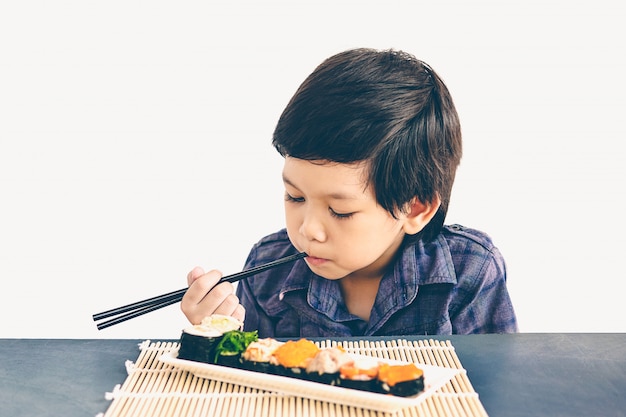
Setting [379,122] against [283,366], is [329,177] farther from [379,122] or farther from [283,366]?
[283,366]

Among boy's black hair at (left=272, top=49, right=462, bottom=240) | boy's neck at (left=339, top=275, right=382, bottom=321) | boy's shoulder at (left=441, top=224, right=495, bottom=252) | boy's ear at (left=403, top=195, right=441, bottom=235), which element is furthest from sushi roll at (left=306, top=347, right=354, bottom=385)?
boy's shoulder at (left=441, top=224, right=495, bottom=252)

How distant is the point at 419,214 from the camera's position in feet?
6.29

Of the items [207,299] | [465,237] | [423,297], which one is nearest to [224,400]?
[207,299]

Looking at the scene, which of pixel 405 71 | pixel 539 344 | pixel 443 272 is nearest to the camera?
pixel 539 344

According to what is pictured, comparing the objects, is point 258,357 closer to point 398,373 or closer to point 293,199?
point 398,373

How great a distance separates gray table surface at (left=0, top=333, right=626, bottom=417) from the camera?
1.22m

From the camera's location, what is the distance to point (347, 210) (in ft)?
5.60

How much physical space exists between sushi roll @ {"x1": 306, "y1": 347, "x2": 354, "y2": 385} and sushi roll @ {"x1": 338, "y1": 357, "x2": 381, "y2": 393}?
0.01 meters

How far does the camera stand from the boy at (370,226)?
1716 millimetres

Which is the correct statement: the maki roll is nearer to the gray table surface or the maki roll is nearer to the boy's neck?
the gray table surface

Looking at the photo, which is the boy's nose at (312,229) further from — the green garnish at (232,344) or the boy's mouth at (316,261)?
the green garnish at (232,344)

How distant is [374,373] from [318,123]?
696 mm

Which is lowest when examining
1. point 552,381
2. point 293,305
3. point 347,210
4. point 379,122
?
point 293,305

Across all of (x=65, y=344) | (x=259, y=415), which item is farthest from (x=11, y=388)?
(x=259, y=415)
